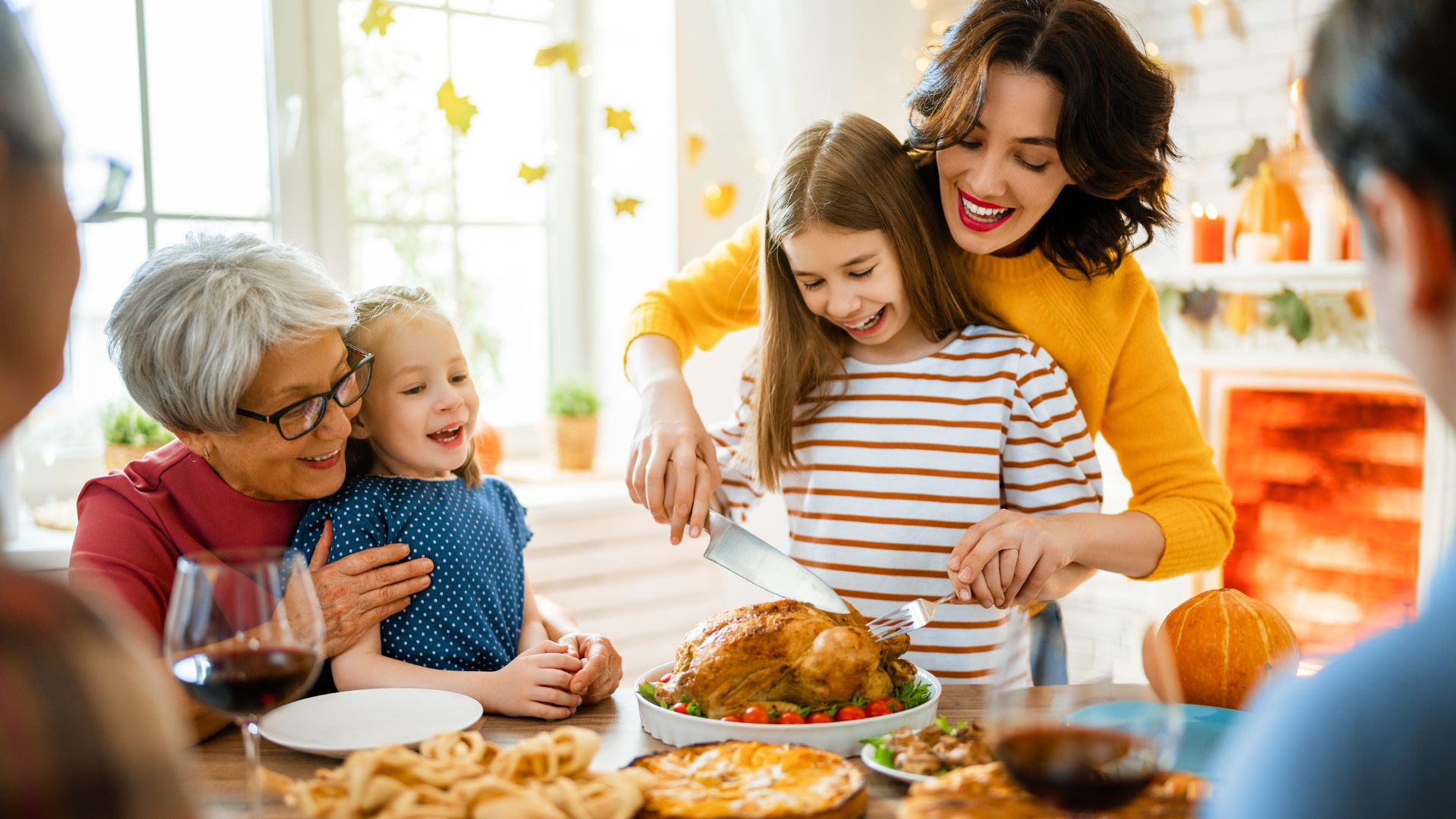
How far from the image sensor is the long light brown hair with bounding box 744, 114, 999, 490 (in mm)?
1644

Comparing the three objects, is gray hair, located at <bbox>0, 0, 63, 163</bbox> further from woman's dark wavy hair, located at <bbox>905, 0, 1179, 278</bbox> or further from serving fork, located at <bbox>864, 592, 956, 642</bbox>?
woman's dark wavy hair, located at <bbox>905, 0, 1179, 278</bbox>

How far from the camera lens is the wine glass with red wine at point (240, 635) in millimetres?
890

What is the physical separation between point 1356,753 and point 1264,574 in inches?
161

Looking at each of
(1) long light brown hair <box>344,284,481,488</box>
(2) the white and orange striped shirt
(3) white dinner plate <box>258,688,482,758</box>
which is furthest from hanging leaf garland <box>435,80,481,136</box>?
(3) white dinner plate <box>258,688,482,758</box>

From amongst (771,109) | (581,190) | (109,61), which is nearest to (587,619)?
(581,190)

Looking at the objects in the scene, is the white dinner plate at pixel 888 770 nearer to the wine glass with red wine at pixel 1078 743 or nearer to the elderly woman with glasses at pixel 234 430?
the wine glass with red wine at pixel 1078 743

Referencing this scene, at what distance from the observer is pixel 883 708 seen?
4.08 ft

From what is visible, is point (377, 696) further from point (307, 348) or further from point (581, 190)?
point (581, 190)

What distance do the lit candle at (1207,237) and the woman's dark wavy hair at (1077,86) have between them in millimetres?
2530

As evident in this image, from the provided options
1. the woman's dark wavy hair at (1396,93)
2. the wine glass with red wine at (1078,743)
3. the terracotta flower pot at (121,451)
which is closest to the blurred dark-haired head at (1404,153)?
the woman's dark wavy hair at (1396,93)

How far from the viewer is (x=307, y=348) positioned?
57.9 inches

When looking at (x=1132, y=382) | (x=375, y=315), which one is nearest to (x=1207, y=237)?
(x=1132, y=382)

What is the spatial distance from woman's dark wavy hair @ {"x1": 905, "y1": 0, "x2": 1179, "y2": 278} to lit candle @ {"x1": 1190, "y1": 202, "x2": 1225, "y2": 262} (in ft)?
8.30

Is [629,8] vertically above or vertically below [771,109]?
above
